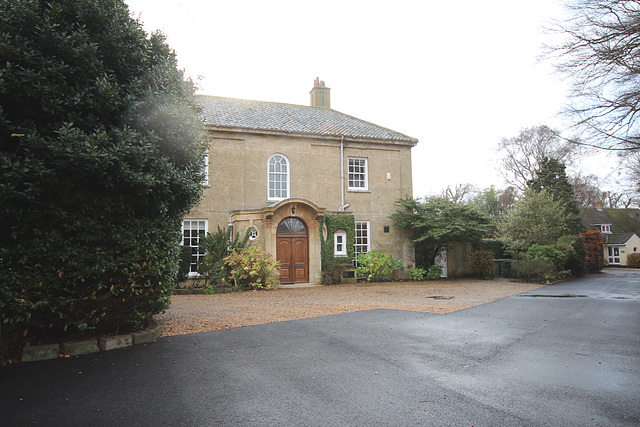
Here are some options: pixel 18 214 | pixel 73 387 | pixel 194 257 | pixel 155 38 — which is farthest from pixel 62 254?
pixel 194 257

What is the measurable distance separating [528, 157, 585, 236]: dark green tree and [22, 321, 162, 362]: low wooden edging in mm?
31427

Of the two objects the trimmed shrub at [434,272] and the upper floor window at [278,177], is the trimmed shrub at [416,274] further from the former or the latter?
the upper floor window at [278,177]

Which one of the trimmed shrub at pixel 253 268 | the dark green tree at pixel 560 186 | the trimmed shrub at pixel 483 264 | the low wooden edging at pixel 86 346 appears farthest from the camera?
the dark green tree at pixel 560 186

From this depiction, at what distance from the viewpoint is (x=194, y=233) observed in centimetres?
1708

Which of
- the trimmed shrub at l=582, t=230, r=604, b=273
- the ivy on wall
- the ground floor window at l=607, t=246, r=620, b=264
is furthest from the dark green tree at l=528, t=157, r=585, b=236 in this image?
the ground floor window at l=607, t=246, r=620, b=264

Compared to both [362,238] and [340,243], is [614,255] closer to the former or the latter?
[362,238]

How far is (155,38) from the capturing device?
6551 millimetres

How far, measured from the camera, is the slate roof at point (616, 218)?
1933 inches

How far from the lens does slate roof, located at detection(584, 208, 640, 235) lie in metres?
49.1

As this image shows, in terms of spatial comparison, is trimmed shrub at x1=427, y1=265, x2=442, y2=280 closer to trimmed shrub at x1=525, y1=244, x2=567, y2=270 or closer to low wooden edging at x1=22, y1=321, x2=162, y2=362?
trimmed shrub at x1=525, y1=244, x2=567, y2=270

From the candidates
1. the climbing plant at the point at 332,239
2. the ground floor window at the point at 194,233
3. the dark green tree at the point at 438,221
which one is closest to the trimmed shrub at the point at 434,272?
the dark green tree at the point at 438,221

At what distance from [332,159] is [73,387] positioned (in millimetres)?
16261

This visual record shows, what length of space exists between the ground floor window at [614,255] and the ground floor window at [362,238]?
44.2 m

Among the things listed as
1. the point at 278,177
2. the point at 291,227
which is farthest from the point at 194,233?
Result: the point at 278,177
